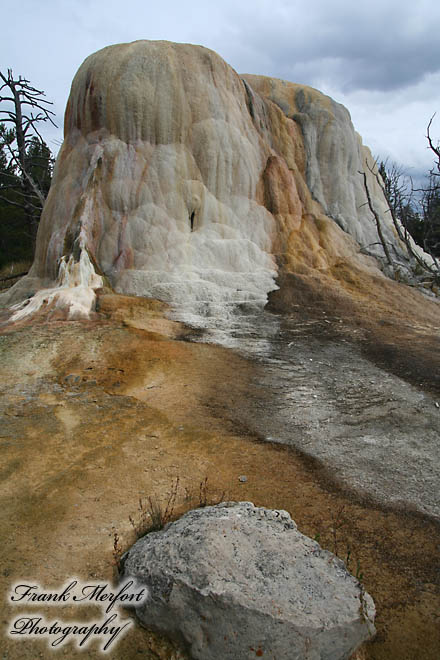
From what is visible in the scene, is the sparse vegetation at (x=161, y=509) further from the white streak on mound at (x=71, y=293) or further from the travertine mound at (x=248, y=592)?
the white streak on mound at (x=71, y=293)


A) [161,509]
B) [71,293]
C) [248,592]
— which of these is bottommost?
[161,509]

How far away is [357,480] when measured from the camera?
415 cm

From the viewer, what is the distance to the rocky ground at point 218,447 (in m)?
3.01

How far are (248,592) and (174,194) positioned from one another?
984 centimetres

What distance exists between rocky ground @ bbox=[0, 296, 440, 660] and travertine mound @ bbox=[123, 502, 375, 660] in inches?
8.1

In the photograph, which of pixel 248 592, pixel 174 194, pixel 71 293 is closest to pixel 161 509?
pixel 248 592

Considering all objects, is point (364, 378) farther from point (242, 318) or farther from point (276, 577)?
point (276, 577)

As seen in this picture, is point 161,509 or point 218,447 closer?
point 161,509

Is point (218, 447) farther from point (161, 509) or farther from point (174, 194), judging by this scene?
point (174, 194)

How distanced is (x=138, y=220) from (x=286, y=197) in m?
4.77

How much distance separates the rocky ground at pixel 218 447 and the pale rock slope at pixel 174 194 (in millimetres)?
2377

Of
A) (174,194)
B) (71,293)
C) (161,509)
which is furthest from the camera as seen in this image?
(174,194)

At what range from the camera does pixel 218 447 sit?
4688 mm

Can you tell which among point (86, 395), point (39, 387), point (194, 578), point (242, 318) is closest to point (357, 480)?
point (194, 578)
